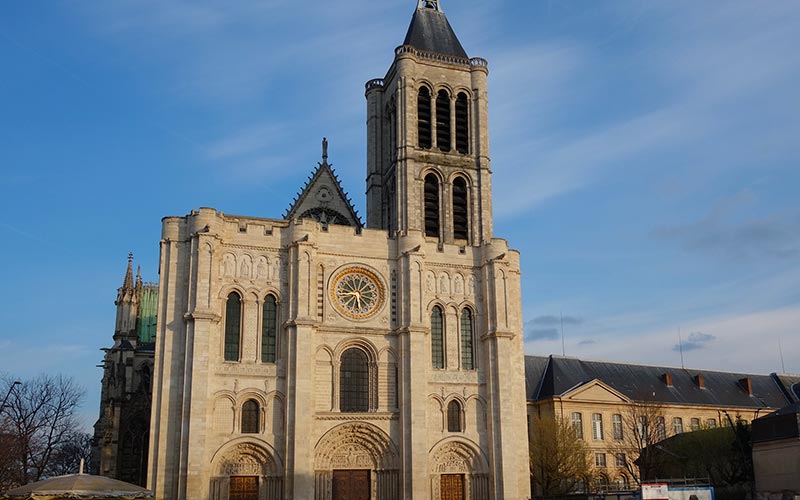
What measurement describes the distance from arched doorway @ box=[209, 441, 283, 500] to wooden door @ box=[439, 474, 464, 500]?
748 cm

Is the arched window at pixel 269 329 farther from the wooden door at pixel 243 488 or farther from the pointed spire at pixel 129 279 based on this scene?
the pointed spire at pixel 129 279

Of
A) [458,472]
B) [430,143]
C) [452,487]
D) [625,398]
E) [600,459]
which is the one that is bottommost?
[452,487]

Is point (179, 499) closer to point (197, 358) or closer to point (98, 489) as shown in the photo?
point (197, 358)

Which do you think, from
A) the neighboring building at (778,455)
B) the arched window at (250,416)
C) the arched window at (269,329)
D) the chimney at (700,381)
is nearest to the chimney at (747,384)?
the chimney at (700,381)

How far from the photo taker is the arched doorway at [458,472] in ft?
120

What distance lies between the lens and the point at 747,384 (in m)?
60.4

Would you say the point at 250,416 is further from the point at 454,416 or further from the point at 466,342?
the point at 466,342

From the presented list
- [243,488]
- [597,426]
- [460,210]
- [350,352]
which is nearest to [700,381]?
[597,426]

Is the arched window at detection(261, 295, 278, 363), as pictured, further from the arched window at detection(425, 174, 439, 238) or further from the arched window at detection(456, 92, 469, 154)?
the arched window at detection(456, 92, 469, 154)

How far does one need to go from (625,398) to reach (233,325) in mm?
28627

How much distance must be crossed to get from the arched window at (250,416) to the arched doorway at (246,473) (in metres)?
0.62

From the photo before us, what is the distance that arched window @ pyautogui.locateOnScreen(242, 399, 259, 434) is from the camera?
34.5m

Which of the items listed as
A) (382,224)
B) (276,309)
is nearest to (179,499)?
(276,309)

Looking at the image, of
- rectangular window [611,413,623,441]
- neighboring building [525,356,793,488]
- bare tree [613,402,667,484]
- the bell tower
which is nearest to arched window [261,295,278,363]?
the bell tower
